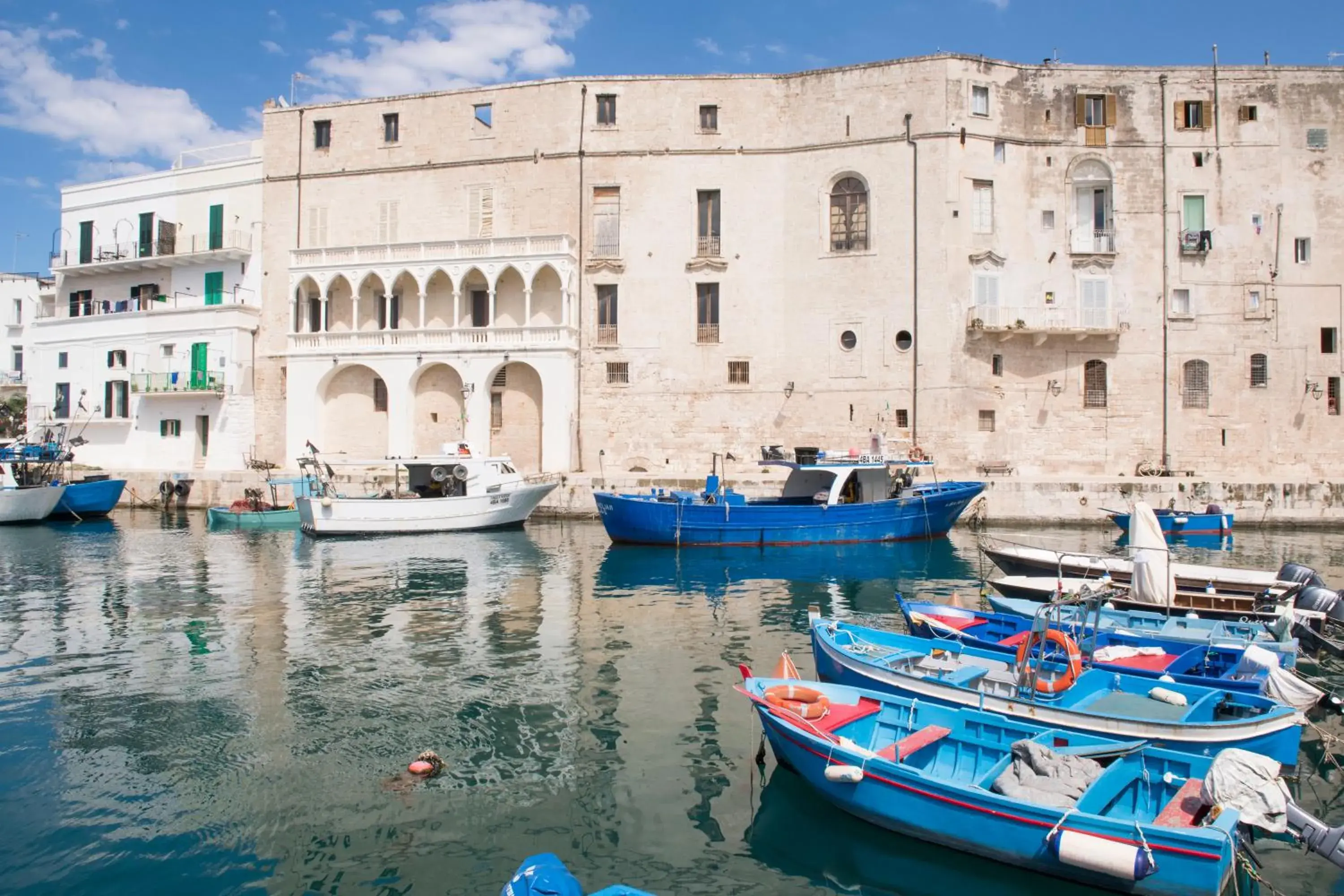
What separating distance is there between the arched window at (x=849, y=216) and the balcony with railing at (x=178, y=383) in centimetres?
2380

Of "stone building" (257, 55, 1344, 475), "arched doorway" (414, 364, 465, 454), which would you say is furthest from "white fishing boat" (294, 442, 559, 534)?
"arched doorway" (414, 364, 465, 454)

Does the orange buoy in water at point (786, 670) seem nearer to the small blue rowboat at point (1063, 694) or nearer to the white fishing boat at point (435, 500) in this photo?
the small blue rowboat at point (1063, 694)

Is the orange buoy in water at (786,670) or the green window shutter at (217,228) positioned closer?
the orange buoy in water at (786,670)

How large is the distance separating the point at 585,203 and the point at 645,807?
28.6 m

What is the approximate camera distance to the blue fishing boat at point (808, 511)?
74.6ft

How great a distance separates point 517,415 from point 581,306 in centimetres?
460

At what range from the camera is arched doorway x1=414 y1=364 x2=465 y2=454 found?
33375 mm

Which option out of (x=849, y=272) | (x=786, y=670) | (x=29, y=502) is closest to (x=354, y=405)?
(x=29, y=502)

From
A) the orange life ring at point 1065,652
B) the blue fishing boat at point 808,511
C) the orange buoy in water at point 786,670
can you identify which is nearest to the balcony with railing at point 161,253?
the blue fishing boat at point 808,511

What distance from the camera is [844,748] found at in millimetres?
6957

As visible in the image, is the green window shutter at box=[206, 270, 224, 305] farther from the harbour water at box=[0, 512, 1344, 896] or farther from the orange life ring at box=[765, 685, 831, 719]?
the orange life ring at box=[765, 685, 831, 719]

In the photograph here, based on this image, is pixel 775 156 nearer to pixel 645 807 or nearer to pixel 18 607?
pixel 18 607

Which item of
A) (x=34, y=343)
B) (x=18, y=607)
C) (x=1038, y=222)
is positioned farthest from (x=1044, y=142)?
(x=34, y=343)

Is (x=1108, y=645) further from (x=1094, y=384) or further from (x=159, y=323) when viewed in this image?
(x=159, y=323)
